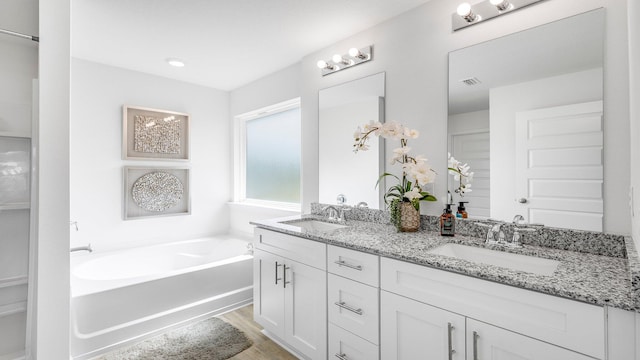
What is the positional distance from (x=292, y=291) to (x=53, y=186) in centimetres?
151

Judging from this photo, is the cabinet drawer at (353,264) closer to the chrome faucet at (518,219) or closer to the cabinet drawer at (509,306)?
the cabinet drawer at (509,306)

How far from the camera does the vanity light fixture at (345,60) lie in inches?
90.4

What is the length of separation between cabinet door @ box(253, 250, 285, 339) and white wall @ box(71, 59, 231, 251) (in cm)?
182

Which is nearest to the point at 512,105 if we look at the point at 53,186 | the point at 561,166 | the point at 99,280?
the point at 561,166

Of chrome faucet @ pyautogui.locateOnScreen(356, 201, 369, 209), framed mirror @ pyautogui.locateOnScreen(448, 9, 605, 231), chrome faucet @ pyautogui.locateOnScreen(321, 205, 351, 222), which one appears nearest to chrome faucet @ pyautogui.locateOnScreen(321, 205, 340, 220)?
chrome faucet @ pyautogui.locateOnScreen(321, 205, 351, 222)

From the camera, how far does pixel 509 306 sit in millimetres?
1054

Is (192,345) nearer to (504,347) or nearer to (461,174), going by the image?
(504,347)

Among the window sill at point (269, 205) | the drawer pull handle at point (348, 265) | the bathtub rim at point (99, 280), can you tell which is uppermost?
the window sill at point (269, 205)

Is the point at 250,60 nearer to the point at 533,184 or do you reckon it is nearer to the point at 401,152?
the point at 401,152

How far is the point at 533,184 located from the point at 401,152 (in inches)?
27.4

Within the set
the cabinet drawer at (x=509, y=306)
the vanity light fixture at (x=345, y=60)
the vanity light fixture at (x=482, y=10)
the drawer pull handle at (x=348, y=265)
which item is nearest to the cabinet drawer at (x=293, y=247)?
the drawer pull handle at (x=348, y=265)

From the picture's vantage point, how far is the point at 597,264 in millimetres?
1179

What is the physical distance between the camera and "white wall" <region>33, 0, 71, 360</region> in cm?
161

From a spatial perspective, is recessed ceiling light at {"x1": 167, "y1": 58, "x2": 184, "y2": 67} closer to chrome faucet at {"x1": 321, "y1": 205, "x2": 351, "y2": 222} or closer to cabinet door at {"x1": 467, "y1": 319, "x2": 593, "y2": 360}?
chrome faucet at {"x1": 321, "y1": 205, "x2": 351, "y2": 222}
